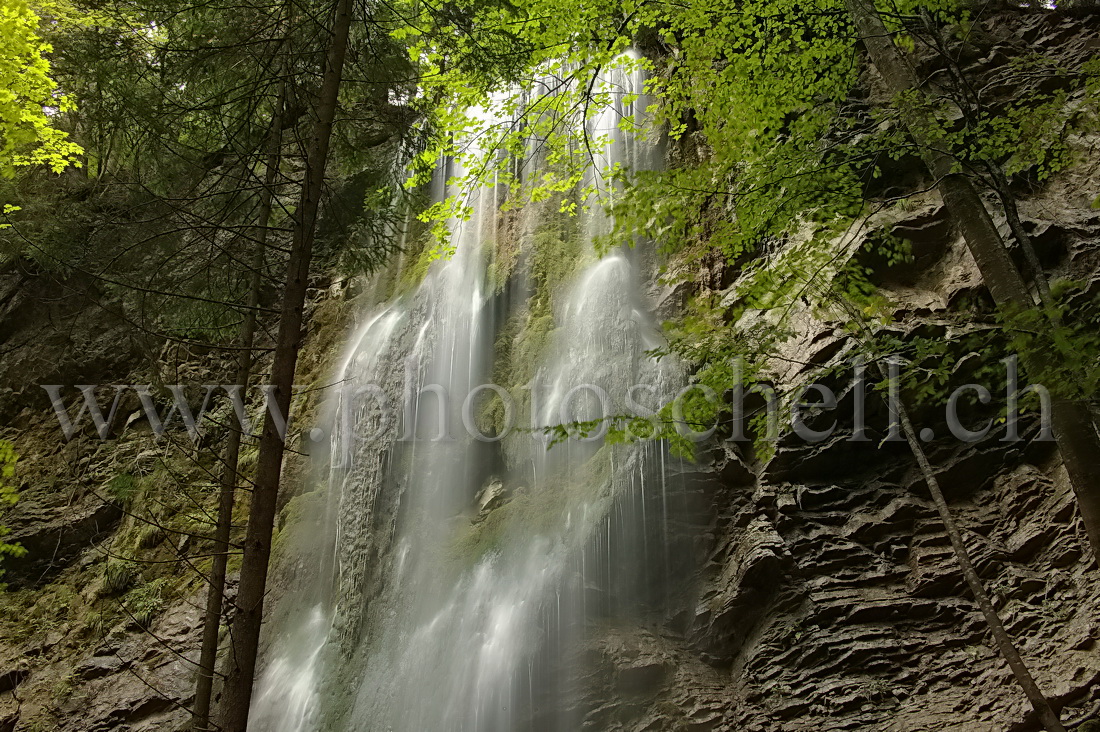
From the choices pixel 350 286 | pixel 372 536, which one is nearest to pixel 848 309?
pixel 372 536

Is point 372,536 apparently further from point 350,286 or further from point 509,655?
point 350,286

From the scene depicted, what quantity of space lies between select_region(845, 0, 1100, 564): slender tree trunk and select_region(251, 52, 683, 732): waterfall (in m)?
3.13

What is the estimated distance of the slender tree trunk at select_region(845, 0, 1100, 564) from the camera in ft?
10.7

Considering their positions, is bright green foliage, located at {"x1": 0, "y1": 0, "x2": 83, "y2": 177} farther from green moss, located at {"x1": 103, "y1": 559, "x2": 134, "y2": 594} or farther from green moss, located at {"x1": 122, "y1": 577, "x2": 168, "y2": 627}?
green moss, located at {"x1": 122, "y1": 577, "x2": 168, "y2": 627}

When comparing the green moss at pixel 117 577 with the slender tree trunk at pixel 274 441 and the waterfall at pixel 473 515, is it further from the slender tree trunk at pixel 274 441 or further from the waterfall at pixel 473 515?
the slender tree trunk at pixel 274 441

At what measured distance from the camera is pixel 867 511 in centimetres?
743

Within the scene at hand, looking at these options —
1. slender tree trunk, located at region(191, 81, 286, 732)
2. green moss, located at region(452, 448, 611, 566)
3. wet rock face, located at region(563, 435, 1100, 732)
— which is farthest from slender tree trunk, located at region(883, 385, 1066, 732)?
slender tree trunk, located at region(191, 81, 286, 732)

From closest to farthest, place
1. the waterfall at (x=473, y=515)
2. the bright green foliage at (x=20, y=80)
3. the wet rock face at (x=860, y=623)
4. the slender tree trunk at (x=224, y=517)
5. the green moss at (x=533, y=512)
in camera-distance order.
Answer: the slender tree trunk at (x=224, y=517) < the wet rock face at (x=860, y=623) < the waterfall at (x=473, y=515) < the green moss at (x=533, y=512) < the bright green foliage at (x=20, y=80)

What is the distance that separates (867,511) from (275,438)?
21.1 ft

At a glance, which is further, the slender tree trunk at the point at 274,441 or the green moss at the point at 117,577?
the green moss at the point at 117,577

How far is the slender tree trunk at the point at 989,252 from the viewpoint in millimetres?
3262

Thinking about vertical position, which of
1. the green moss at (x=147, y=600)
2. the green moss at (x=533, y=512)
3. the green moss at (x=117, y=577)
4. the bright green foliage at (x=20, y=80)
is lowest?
the green moss at (x=147, y=600)

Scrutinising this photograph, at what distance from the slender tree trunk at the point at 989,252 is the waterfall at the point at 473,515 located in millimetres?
3130

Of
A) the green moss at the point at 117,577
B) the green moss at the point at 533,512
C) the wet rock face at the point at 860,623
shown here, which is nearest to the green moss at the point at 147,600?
the green moss at the point at 117,577
